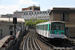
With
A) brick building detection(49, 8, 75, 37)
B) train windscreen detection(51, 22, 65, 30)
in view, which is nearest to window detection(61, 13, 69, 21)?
brick building detection(49, 8, 75, 37)

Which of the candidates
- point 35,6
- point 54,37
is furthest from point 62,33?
point 35,6

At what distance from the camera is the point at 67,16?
27.3 m

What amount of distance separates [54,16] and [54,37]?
1232cm

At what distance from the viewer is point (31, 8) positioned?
171000mm

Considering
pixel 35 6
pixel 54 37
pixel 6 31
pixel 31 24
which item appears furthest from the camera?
pixel 35 6

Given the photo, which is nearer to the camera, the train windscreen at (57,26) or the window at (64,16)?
the train windscreen at (57,26)

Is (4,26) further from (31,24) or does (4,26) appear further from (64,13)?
(31,24)

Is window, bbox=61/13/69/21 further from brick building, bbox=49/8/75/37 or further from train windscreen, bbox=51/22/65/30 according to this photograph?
train windscreen, bbox=51/22/65/30

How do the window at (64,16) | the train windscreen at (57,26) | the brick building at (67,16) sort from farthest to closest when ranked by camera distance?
the window at (64,16)
the brick building at (67,16)
the train windscreen at (57,26)

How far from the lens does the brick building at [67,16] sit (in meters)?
27.0

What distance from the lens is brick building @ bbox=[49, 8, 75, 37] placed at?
1065 inches

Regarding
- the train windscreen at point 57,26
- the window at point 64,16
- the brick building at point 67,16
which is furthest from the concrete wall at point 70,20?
the train windscreen at point 57,26

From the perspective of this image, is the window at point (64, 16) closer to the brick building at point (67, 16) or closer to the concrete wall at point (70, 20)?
the brick building at point (67, 16)

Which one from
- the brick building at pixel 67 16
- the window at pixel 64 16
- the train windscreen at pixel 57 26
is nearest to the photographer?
the train windscreen at pixel 57 26
